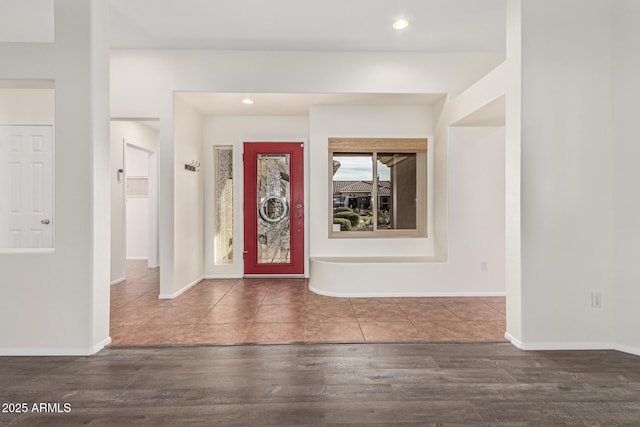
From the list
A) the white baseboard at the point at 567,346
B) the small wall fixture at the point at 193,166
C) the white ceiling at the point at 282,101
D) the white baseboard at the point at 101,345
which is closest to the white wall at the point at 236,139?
the white ceiling at the point at 282,101

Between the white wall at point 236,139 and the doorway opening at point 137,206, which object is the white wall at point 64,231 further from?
the doorway opening at point 137,206

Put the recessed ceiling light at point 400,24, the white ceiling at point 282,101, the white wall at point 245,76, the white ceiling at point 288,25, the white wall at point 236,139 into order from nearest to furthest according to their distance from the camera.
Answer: the white ceiling at point 288,25 → the recessed ceiling light at point 400,24 → the white wall at point 245,76 → the white ceiling at point 282,101 → the white wall at point 236,139

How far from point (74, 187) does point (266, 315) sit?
2018 mm

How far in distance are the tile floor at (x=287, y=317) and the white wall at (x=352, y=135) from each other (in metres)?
0.85

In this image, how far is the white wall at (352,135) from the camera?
480 cm

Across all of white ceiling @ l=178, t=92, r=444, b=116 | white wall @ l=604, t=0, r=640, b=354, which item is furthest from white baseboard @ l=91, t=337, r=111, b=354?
white wall @ l=604, t=0, r=640, b=354

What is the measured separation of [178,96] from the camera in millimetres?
4227

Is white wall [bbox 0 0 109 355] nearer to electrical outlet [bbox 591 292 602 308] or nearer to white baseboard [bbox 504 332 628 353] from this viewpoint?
white baseboard [bbox 504 332 628 353]

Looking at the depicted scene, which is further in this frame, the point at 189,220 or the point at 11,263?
the point at 189,220

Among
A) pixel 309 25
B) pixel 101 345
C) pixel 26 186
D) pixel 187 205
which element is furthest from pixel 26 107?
pixel 309 25

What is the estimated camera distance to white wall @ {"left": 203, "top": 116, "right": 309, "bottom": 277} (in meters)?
5.28

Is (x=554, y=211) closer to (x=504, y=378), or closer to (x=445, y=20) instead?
(x=504, y=378)

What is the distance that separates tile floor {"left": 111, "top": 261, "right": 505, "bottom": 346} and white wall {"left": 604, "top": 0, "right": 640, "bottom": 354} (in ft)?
2.98

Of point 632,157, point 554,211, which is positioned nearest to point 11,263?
point 554,211
